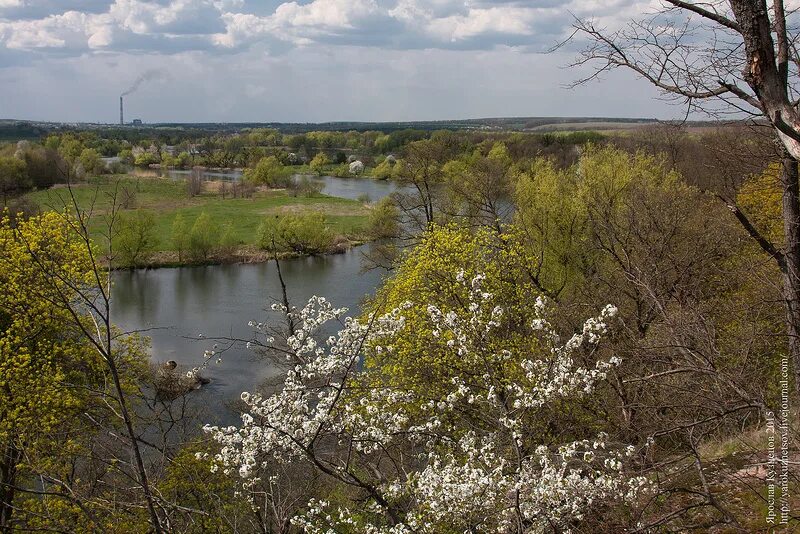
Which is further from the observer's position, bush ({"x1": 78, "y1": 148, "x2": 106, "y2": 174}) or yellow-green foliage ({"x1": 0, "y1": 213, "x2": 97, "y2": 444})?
bush ({"x1": 78, "y1": 148, "x2": 106, "y2": 174})

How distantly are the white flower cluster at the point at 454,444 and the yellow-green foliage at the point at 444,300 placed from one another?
71 centimetres

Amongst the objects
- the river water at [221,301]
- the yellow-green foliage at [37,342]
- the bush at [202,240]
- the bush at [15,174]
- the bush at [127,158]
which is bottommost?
the river water at [221,301]

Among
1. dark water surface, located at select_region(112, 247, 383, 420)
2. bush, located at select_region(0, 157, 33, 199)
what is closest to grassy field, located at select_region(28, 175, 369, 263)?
bush, located at select_region(0, 157, 33, 199)

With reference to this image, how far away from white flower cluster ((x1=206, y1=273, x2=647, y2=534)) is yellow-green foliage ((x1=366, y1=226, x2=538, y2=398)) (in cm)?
71

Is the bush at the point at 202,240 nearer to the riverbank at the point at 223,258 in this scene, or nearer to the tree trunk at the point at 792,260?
the riverbank at the point at 223,258

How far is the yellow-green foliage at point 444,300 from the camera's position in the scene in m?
10.4

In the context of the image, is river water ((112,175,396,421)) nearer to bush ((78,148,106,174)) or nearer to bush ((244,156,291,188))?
bush ((244,156,291,188))

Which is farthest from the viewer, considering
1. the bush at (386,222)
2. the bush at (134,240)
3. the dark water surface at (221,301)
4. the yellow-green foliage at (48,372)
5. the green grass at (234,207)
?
the green grass at (234,207)

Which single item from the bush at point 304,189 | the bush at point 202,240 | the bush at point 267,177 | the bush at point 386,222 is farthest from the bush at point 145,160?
the bush at point 386,222

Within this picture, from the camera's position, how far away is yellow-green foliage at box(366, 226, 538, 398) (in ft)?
34.2

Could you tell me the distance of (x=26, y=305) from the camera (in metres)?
12.2

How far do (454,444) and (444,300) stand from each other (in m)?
4.80

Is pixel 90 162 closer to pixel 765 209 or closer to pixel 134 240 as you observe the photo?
pixel 134 240

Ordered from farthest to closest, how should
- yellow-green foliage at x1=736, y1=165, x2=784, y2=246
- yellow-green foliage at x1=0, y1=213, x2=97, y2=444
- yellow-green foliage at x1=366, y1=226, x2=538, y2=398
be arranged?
1. yellow-green foliage at x1=736, y1=165, x2=784, y2=246
2. yellow-green foliage at x1=0, y1=213, x2=97, y2=444
3. yellow-green foliage at x1=366, y1=226, x2=538, y2=398
